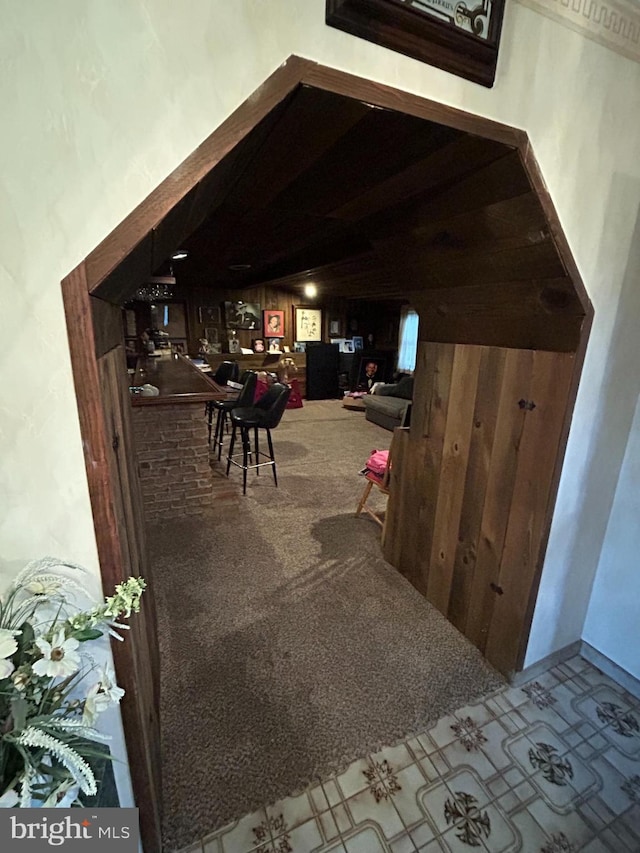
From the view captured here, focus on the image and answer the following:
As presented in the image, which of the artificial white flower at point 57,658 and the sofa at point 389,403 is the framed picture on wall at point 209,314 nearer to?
the sofa at point 389,403

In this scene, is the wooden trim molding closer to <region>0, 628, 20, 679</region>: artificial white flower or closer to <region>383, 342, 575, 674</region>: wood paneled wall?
<region>383, 342, 575, 674</region>: wood paneled wall

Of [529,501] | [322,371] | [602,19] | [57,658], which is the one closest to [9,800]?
[57,658]

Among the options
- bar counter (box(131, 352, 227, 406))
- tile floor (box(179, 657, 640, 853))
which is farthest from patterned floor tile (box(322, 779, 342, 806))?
bar counter (box(131, 352, 227, 406))

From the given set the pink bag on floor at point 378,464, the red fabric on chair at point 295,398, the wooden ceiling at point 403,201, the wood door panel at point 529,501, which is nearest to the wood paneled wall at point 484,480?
the wood door panel at point 529,501

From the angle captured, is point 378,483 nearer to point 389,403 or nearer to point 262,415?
point 262,415

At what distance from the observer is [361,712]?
1.58 m

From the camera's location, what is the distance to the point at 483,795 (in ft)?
4.25

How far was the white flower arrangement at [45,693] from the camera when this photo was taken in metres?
0.62

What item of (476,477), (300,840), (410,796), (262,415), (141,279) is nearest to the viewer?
(141,279)

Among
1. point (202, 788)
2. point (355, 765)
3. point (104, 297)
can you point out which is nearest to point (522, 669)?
point (355, 765)

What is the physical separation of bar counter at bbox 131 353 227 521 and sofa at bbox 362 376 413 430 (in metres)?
3.24

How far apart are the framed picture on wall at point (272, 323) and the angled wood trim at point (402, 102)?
685 cm

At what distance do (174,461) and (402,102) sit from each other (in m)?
2.86

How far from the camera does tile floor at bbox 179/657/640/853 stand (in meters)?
1.18
